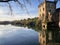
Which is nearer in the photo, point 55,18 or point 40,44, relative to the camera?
point 40,44

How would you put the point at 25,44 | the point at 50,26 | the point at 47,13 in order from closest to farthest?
1. the point at 25,44
2. the point at 50,26
3. the point at 47,13

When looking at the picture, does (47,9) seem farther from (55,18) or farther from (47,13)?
(55,18)

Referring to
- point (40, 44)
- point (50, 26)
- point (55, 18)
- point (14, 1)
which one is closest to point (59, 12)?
point (55, 18)

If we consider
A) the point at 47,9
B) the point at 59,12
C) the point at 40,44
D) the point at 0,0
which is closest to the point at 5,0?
the point at 0,0

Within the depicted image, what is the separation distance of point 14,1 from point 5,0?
11cm

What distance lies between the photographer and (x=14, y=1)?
1.77 m

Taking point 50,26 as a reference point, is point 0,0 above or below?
above

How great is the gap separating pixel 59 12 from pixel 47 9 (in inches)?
124

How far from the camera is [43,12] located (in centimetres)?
3005

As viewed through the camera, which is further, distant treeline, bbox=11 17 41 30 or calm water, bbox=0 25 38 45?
distant treeline, bbox=11 17 41 30

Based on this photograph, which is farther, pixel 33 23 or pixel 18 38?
pixel 33 23

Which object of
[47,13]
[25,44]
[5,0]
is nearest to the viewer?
[5,0]

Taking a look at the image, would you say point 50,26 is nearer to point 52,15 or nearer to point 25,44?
point 52,15

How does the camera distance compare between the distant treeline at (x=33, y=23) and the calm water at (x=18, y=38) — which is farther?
the distant treeline at (x=33, y=23)
